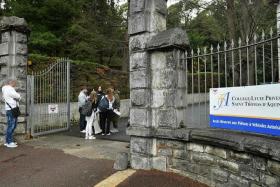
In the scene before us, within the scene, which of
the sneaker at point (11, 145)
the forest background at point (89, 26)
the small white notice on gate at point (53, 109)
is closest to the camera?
the sneaker at point (11, 145)

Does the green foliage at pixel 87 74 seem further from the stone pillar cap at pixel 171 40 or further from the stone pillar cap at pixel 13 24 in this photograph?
the stone pillar cap at pixel 171 40

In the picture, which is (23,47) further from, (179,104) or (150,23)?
(179,104)

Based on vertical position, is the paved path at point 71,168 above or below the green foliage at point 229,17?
below

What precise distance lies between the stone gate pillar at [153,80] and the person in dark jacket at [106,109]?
454cm

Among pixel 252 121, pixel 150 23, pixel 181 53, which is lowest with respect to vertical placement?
pixel 252 121

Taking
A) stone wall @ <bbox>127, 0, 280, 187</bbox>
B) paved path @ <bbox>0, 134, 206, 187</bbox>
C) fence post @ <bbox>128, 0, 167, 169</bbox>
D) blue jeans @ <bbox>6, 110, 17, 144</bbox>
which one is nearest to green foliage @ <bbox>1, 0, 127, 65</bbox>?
blue jeans @ <bbox>6, 110, 17, 144</bbox>

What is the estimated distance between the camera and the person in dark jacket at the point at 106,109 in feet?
37.1

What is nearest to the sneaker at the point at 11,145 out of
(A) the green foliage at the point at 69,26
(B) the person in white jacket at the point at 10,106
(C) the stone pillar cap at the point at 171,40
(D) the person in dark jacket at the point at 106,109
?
(B) the person in white jacket at the point at 10,106

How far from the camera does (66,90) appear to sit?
1290 cm

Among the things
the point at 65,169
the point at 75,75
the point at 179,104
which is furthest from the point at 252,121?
the point at 75,75

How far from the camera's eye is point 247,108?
5105mm

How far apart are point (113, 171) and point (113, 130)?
19.0 feet

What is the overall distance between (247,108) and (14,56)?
8010 mm

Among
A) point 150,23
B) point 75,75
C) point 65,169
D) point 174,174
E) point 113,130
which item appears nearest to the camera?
point 174,174
